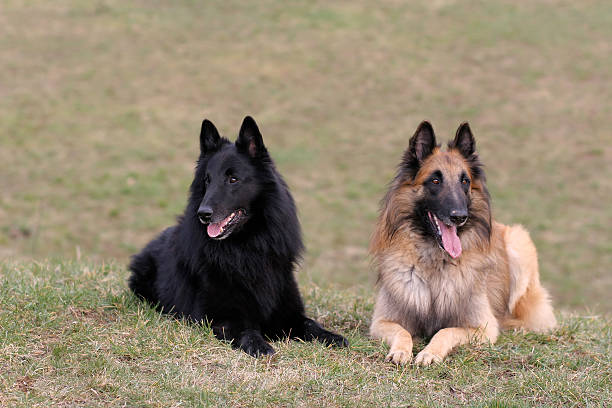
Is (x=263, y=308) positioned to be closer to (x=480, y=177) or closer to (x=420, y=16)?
(x=480, y=177)

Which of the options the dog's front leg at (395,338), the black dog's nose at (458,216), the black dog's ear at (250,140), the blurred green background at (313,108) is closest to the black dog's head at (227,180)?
the black dog's ear at (250,140)

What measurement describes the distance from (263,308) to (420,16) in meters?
21.9

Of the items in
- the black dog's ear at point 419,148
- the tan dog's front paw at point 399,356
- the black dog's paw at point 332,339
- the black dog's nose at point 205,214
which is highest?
the black dog's ear at point 419,148

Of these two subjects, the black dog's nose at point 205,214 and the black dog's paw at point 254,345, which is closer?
the black dog's paw at point 254,345

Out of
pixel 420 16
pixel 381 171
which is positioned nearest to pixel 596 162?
pixel 381 171

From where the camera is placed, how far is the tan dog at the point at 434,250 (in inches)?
211

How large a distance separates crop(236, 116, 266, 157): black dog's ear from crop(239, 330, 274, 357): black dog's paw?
1.41 metres

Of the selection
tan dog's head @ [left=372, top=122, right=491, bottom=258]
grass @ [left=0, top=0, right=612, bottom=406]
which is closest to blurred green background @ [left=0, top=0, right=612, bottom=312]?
grass @ [left=0, top=0, right=612, bottom=406]

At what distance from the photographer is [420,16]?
2538 cm

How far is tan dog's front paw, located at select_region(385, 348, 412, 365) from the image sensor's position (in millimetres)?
4941

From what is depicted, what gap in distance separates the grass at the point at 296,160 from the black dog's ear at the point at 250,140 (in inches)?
58.0

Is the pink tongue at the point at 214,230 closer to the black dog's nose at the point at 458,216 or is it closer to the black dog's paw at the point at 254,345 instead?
the black dog's paw at the point at 254,345

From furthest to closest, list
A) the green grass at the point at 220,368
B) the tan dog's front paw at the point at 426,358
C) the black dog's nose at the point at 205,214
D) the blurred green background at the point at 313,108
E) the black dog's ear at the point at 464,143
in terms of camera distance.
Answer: the blurred green background at the point at 313,108 < the black dog's ear at the point at 464,143 < the black dog's nose at the point at 205,214 < the tan dog's front paw at the point at 426,358 < the green grass at the point at 220,368

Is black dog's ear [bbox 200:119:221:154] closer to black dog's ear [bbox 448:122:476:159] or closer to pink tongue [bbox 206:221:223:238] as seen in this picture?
pink tongue [bbox 206:221:223:238]
